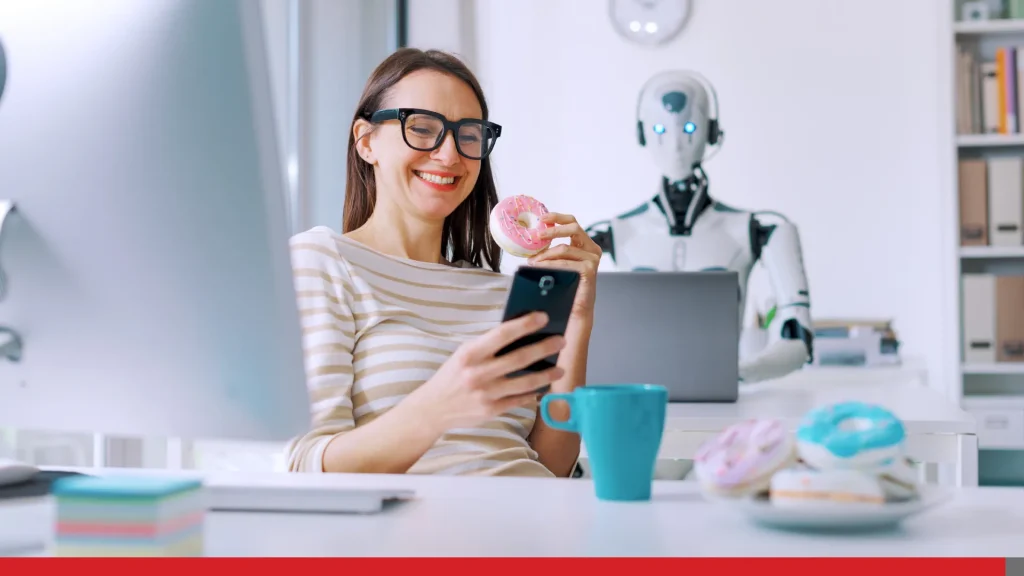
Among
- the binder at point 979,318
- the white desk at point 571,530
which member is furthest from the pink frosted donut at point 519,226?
the binder at point 979,318

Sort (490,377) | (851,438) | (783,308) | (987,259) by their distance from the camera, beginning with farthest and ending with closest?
1. (987,259)
2. (783,308)
3. (490,377)
4. (851,438)

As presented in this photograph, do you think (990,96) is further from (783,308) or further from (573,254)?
(573,254)

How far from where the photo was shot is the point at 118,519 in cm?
58

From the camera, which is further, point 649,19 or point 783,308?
point 649,19

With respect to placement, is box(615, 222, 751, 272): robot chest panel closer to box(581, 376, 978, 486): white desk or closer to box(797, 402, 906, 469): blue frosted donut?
box(581, 376, 978, 486): white desk

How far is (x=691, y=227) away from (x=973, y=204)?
1509mm

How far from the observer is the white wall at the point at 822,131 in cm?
394

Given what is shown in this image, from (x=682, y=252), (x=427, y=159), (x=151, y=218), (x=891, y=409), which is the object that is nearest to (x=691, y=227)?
(x=682, y=252)

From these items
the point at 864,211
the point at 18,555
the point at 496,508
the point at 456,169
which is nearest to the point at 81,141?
the point at 18,555

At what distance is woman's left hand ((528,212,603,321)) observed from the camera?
131 centimetres

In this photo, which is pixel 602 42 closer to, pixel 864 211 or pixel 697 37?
pixel 697 37

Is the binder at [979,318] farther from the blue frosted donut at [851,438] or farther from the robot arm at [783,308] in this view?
the blue frosted donut at [851,438]

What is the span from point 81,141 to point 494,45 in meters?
3.79

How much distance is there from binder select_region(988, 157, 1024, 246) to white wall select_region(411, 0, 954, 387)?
268 millimetres
